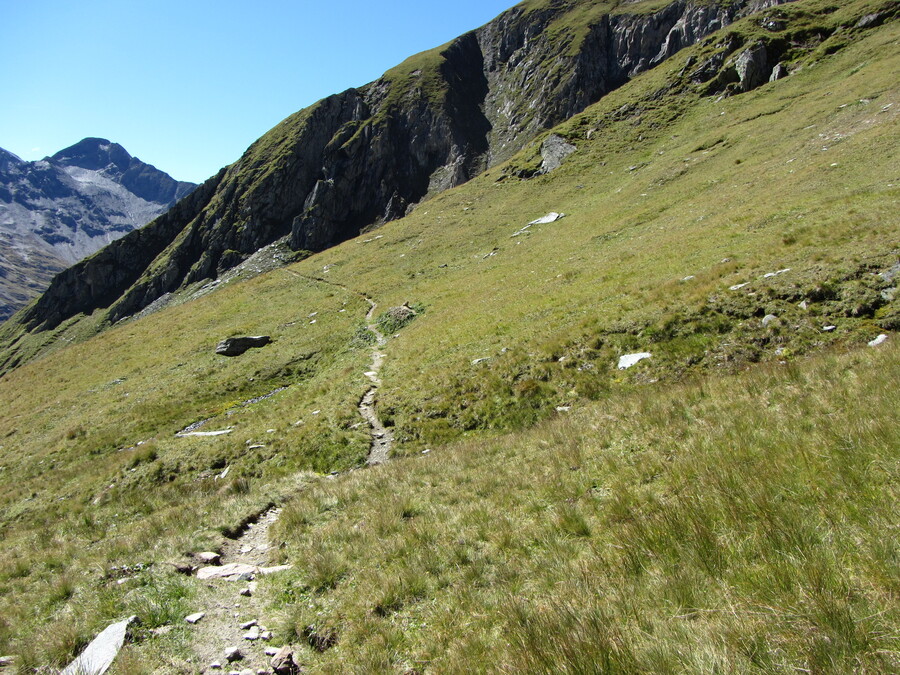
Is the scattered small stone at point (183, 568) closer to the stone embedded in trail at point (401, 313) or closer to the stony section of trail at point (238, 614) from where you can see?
the stony section of trail at point (238, 614)

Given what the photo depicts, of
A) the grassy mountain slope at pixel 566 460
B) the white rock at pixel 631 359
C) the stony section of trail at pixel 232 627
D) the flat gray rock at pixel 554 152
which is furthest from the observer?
the flat gray rock at pixel 554 152

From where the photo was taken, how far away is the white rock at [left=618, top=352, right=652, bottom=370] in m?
14.1

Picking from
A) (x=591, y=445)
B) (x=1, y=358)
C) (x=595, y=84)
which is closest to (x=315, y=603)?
(x=591, y=445)

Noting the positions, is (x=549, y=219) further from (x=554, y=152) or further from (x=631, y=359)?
(x=631, y=359)

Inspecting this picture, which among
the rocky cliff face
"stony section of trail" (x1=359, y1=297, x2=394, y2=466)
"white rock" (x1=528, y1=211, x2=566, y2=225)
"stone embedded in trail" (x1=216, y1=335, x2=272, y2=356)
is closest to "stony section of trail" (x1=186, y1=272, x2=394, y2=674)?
"stony section of trail" (x1=359, y1=297, x2=394, y2=466)

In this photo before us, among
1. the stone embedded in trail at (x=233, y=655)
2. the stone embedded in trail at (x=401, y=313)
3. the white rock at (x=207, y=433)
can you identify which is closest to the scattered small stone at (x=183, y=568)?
the stone embedded in trail at (x=233, y=655)

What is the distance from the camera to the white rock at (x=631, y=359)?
46.2 feet

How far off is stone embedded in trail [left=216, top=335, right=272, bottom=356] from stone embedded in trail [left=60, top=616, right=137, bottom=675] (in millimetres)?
31773

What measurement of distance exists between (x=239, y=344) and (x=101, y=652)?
3280 cm


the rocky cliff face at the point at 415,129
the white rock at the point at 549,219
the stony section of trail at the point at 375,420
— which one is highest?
the rocky cliff face at the point at 415,129

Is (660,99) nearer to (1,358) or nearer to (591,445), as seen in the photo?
(591,445)

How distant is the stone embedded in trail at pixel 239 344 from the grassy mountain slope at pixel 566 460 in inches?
69.8

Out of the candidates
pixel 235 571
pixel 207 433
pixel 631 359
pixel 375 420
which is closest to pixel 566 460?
pixel 235 571

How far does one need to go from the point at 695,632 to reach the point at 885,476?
3.22m
